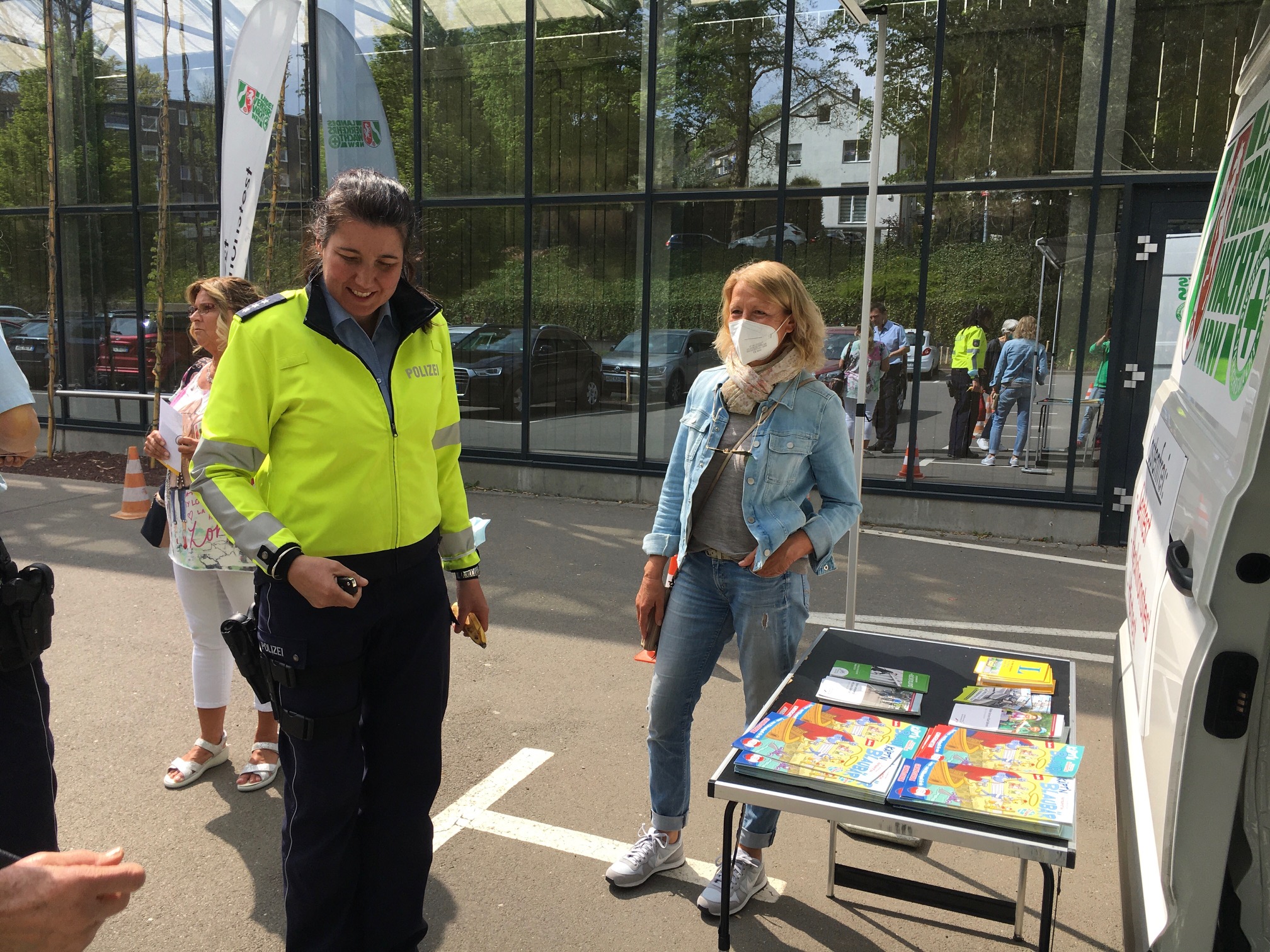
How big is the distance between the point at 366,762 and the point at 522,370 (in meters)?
7.72

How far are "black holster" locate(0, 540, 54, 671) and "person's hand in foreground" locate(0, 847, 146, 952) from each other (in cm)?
90

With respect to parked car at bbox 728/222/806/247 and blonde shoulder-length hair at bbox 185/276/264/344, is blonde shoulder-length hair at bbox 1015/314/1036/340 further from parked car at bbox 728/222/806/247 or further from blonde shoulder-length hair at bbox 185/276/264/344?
blonde shoulder-length hair at bbox 185/276/264/344

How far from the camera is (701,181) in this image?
30.5 feet

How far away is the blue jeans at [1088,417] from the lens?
821 cm

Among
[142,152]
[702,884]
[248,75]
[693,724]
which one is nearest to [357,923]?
[702,884]

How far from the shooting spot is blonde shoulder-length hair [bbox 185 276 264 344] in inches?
149

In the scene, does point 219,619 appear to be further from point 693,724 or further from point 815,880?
point 815,880

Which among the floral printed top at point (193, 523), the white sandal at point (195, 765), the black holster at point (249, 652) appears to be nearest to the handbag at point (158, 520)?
the floral printed top at point (193, 523)

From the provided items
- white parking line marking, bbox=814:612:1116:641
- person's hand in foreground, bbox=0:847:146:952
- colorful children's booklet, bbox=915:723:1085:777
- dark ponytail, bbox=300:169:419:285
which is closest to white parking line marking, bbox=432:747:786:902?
colorful children's booklet, bbox=915:723:1085:777

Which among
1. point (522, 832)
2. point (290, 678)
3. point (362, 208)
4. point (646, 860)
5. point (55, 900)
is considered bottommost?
point (522, 832)

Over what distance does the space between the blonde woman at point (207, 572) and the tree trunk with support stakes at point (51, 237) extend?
8977mm

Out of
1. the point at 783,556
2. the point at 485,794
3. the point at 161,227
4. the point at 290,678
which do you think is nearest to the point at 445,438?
the point at 290,678

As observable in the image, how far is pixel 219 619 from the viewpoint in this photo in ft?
13.1

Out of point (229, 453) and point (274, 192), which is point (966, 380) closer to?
point (229, 453)
